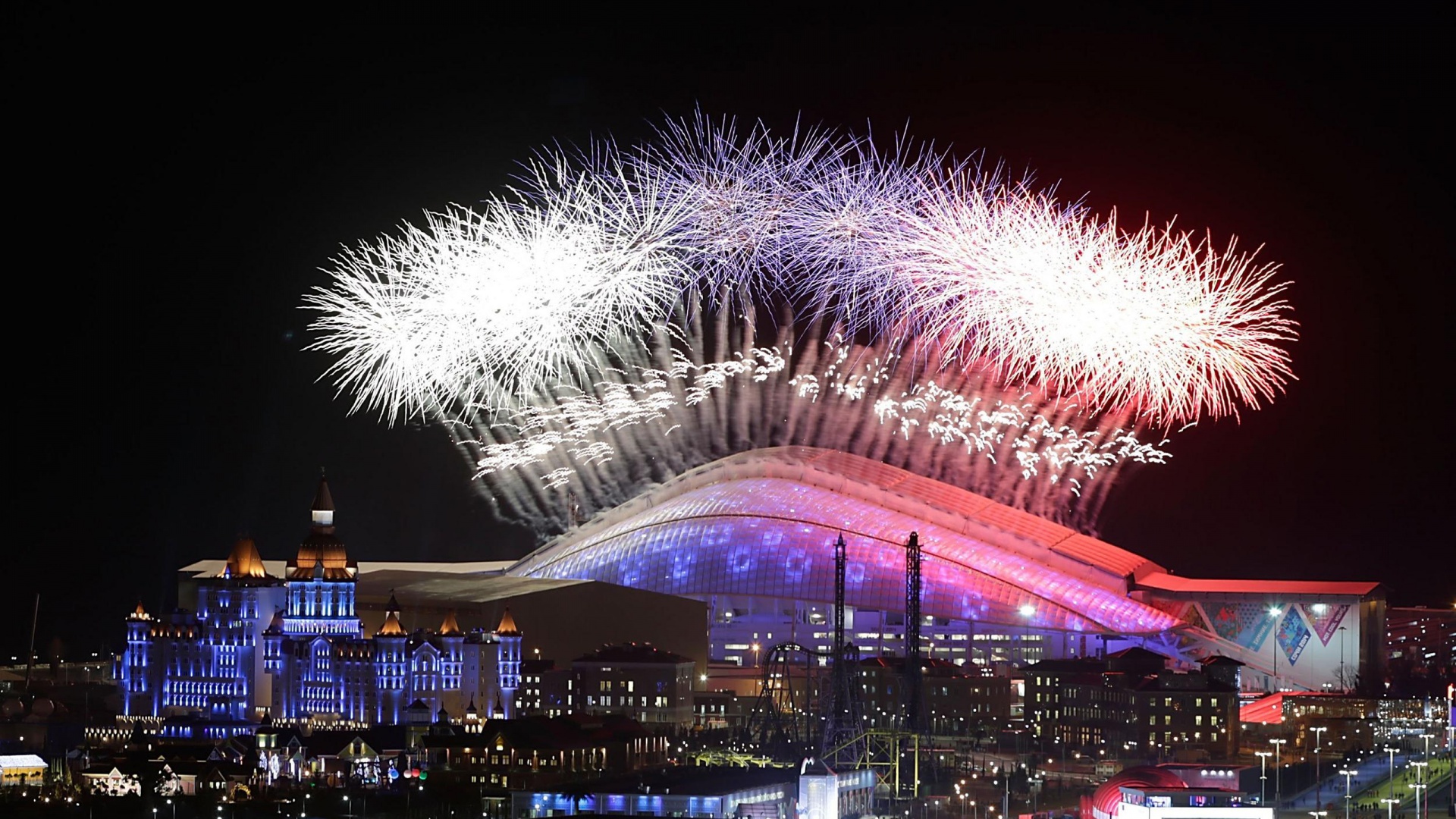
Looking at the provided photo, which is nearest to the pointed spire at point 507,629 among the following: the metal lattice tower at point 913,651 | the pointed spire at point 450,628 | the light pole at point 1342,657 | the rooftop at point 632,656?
the pointed spire at point 450,628

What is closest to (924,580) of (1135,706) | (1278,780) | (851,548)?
(851,548)

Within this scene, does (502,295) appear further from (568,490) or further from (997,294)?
(568,490)

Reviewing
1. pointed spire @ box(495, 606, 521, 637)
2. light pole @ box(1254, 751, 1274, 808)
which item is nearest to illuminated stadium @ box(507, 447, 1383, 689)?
pointed spire @ box(495, 606, 521, 637)

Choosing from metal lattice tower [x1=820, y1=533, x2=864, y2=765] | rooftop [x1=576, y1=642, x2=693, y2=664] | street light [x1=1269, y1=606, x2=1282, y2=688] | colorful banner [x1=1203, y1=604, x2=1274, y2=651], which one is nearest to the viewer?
metal lattice tower [x1=820, y1=533, x2=864, y2=765]

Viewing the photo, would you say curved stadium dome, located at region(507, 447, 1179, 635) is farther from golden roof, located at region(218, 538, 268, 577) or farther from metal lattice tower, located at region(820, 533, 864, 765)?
metal lattice tower, located at region(820, 533, 864, 765)

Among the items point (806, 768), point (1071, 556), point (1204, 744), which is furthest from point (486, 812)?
point (1071, 556)

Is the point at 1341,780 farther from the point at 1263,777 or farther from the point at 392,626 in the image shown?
the point at 392,626

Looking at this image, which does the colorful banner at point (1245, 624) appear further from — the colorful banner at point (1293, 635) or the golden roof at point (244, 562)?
the golden roof at point (244, 562)
